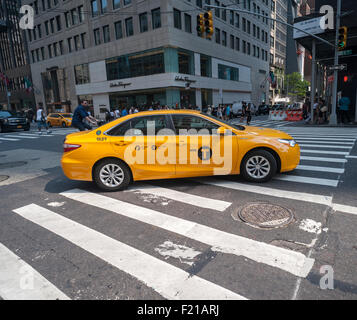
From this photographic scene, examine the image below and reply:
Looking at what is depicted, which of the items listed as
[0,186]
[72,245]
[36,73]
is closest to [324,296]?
[72,245]

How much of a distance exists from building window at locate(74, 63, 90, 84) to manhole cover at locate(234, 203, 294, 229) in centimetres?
4231

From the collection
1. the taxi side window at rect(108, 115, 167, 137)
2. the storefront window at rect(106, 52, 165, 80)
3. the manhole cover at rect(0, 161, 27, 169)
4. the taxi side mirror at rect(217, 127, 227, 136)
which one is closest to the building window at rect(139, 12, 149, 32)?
the storefront window at rect(106, 52, 165, 80)

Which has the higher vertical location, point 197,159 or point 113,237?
point 197,159

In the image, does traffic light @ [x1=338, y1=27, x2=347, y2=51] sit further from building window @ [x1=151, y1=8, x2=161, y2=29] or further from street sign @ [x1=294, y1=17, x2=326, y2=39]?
building window @ [x1=151, y1=8, x2=161, y2=29]

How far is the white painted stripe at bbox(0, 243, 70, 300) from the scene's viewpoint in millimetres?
2557

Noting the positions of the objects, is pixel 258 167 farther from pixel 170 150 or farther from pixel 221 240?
pixel 221 240

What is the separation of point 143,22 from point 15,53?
140ft

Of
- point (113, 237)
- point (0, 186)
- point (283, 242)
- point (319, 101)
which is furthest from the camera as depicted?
point (319, 101)

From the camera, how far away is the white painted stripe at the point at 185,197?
14.9ft

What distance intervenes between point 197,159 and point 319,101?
18697 mm

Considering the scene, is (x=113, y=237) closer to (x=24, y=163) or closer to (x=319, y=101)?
(x=24, y=163)

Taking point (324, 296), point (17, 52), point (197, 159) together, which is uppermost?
point (17, 52)

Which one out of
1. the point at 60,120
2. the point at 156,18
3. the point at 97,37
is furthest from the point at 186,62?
the point at 60,120
